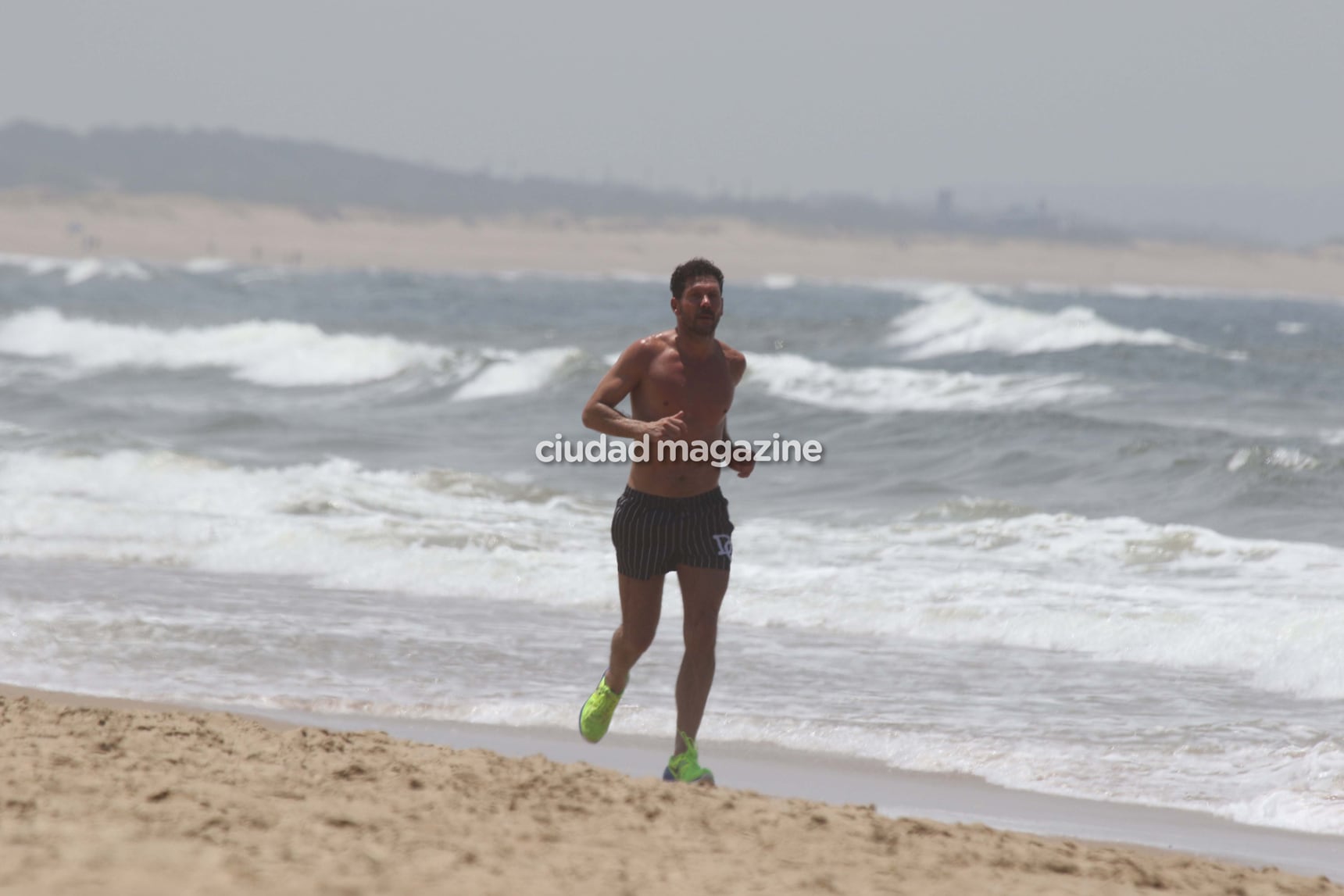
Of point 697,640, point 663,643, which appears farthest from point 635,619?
point 663,643

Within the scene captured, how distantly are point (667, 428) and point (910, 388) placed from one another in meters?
19.9

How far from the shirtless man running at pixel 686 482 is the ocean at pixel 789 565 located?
1109 mm

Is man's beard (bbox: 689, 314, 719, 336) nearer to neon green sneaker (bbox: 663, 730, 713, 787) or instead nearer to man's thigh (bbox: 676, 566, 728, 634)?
man's thigh (bbox: 676, 566, 728, 634)

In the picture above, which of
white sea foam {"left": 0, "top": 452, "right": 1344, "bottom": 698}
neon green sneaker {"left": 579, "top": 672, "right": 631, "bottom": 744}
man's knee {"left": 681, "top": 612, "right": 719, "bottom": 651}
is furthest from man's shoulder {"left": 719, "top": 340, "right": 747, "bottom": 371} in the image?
white sea foam {"left": 0, "top": 452, "right": 1344, "bottom": 698}

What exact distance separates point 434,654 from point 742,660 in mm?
1516

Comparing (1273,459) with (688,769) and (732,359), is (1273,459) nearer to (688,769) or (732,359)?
(732,359)

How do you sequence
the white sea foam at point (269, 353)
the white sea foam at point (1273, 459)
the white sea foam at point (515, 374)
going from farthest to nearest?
1. the white sea foam at point (269, 353)
2. the white sea foam at point (515, 374)
3. the white sea foam at point (1273, 459)

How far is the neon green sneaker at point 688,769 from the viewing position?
5.16 m

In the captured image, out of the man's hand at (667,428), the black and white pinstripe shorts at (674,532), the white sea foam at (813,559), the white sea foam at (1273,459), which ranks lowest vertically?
the white sea foam at (813,559)

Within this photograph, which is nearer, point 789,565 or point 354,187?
point 789,565

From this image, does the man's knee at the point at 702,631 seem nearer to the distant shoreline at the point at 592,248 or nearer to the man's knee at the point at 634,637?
the man's knee at the point at 634,637

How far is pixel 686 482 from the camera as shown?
5.23 meters

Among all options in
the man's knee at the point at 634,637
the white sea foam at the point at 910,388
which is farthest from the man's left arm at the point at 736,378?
the white sea foam at the point at 910,388

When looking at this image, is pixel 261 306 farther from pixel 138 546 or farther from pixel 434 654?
pixel 434 654
